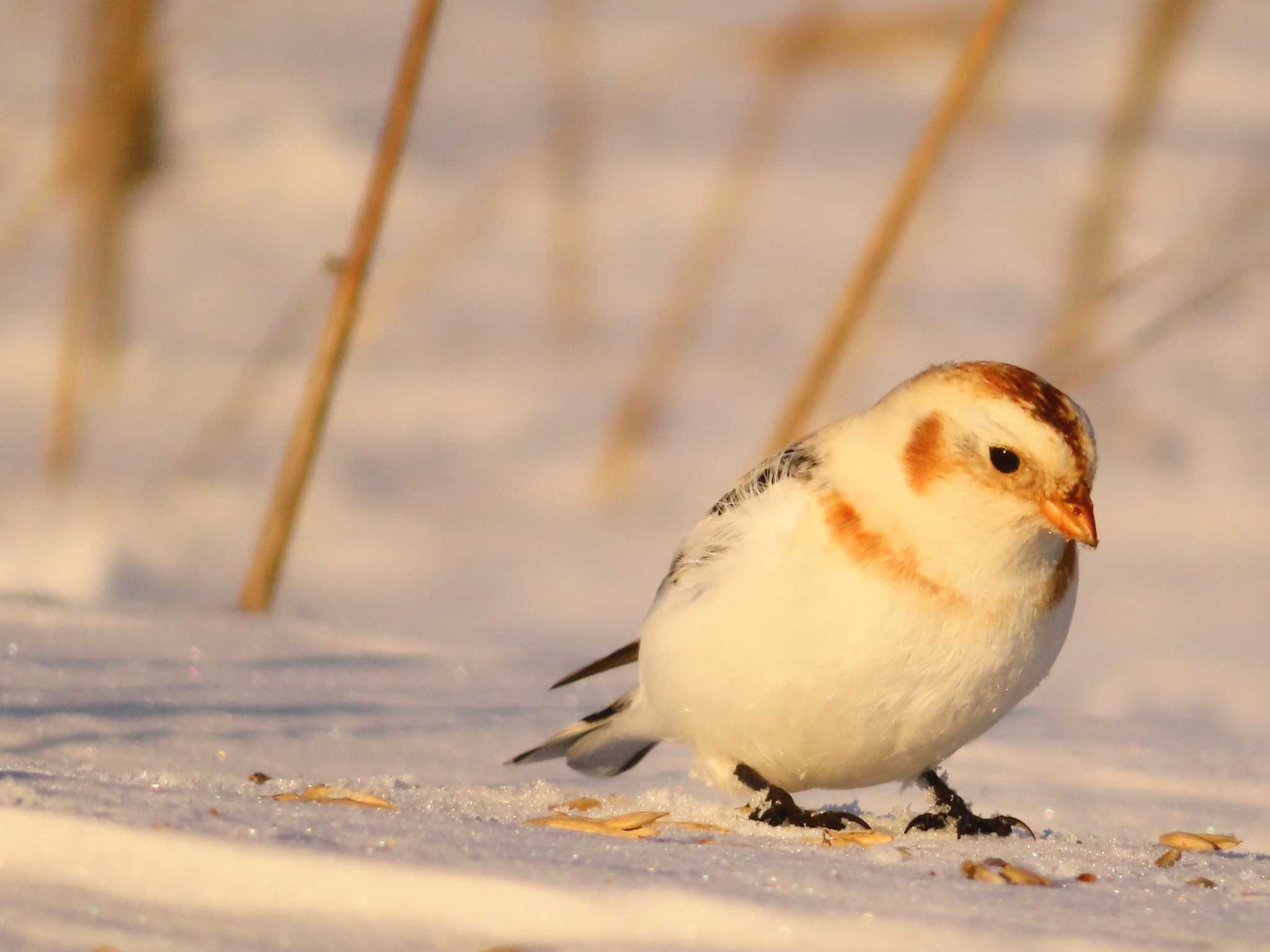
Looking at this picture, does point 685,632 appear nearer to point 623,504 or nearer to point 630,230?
point 623,504

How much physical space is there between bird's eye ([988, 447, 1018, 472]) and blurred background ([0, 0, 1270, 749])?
138 cm

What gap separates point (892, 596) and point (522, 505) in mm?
4379

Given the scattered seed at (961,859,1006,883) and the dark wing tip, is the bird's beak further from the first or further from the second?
the dark wing tip

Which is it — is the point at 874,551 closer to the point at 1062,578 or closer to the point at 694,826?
the point at 1062,578

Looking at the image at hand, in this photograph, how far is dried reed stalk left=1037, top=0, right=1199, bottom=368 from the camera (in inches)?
229

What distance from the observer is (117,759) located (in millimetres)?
2480

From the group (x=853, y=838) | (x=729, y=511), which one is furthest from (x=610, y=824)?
(x=729, y=511)

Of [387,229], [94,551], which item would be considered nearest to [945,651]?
[94,551]

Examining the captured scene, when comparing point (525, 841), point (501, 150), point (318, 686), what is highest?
point (501, 150)

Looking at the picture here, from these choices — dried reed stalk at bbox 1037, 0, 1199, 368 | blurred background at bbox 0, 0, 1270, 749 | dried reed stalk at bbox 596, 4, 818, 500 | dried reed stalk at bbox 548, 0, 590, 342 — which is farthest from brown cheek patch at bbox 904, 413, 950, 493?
dried reed stalk at bbox 548, 0, 590, 342

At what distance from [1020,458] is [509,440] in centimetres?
472

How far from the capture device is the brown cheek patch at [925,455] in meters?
2.40

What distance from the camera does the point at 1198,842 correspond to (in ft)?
7.89

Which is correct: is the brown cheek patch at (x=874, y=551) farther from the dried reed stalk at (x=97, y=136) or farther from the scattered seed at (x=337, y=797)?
the dried reed stalk at (x=97, y=136)
